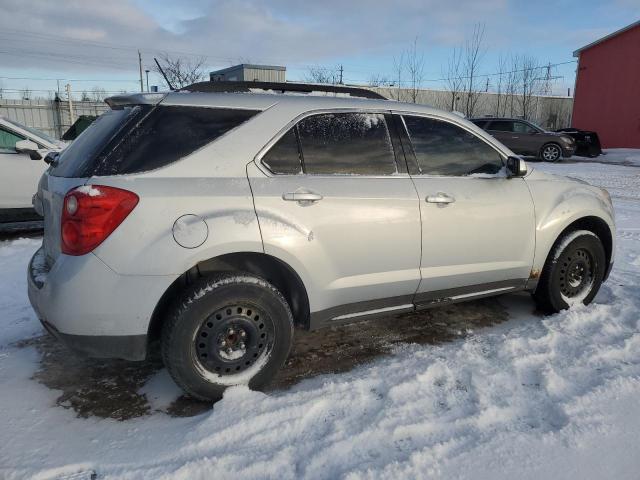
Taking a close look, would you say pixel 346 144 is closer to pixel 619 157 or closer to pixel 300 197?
pixel 300 197

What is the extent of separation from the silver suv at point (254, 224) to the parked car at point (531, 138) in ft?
53.2

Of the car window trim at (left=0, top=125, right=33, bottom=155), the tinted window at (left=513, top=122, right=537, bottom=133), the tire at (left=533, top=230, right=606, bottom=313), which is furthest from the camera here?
the tinted window at (left=513, top=122, right=537, bottom=133)

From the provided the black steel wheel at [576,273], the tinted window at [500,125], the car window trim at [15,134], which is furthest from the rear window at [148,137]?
the tinted window at [500,125]

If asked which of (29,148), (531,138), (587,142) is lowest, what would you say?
(29,148)

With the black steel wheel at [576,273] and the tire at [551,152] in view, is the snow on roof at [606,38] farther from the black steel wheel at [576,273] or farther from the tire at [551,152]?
the black steel wheel at [576,273]

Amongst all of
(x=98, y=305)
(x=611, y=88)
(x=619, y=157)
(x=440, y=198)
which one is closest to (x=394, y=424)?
(x=440, y=198)

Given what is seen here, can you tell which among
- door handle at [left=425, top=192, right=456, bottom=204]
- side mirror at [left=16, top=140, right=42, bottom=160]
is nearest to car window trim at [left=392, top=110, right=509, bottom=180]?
door handle at [left=425, top=192, right=456, bottom=204]

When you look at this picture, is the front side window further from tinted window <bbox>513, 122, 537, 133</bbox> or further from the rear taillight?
tinted window <bbox>513, 122, 537, 133</bbox>

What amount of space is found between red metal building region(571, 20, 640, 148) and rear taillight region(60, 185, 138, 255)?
26.7 metres

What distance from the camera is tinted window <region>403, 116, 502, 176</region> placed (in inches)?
138

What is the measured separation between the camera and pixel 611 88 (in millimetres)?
24875

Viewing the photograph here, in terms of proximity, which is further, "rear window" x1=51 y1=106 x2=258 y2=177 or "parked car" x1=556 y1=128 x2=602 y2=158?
"parked car" x1=556 y1=128 x2=602 y2=158

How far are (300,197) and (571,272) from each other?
263 centimetres

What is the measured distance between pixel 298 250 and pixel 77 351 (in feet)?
4.28
